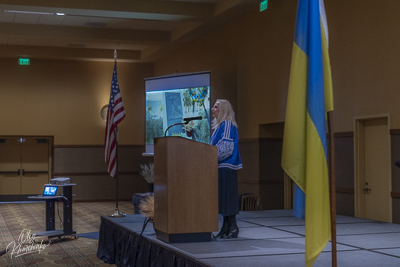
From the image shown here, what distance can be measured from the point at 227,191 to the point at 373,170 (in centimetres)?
338

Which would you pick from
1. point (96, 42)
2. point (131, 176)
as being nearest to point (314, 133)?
point (96, 42)

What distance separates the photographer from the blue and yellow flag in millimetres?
3158

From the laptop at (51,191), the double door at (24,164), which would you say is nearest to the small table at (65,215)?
the laptop at (51,191)

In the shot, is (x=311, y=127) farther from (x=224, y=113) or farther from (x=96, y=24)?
(x=96, y=24)

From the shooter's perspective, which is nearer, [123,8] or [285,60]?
[285,60]

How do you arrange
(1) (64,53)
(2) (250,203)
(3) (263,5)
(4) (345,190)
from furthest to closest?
1. (1) (64,53)
2. (3) (263,5)
3. (2) (250,203)
4. (4) (345,190)

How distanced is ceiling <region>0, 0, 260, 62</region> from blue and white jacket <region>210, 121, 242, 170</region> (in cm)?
553

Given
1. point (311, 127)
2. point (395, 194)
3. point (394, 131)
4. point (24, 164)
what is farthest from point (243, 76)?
point (311, 127)

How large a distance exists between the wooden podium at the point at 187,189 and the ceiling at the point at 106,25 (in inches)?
233

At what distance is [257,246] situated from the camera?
17.4ft

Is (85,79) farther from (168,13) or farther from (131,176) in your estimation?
(168,13)

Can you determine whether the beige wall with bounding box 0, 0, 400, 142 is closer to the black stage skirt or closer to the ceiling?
the ceiling

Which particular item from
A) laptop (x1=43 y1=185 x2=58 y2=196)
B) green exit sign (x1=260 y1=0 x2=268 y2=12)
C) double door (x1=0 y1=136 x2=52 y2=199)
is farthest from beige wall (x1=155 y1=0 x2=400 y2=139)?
double door (x1=0 y1=136 x2=52 y2=199)

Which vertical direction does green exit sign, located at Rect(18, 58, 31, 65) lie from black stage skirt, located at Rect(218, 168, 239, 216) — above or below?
above
